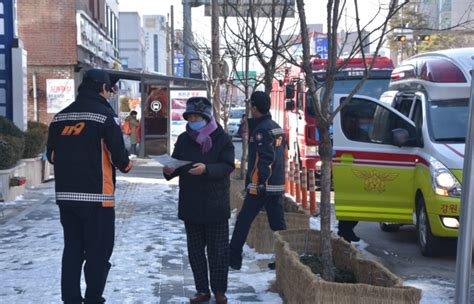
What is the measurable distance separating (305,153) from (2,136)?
22.7 ft

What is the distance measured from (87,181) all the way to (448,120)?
5541 millimetres

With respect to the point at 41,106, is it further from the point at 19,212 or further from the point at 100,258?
the point at 100,258

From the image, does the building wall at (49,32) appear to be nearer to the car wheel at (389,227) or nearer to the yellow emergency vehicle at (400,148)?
the car wheel at (389,227)

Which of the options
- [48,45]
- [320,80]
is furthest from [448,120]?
[48,45]

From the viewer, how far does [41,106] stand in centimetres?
2397

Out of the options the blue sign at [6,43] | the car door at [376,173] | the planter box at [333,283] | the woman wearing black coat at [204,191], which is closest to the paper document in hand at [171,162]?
the woman wearing black coat at [204,191]

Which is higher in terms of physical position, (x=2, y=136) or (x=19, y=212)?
(x=2, y=136)

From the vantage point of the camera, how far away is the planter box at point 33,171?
16.3m

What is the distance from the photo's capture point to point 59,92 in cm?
2383

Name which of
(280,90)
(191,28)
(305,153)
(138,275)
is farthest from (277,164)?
(280,90)

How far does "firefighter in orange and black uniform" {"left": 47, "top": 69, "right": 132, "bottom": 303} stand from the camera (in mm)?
5855

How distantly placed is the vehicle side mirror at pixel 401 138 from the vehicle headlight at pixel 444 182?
2.07ft

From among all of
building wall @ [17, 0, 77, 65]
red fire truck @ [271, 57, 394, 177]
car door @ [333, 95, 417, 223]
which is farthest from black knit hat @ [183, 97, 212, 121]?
building wall @ [17, 0, 77, 65]

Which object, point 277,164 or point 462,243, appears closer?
point 462,243
